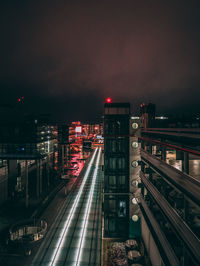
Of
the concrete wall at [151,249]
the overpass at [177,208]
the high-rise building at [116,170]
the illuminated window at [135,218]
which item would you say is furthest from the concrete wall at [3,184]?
the overpass at [177,208]

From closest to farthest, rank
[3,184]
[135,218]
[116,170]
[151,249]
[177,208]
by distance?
[177,208] → [151,249] → [135,218] → [116,170] → [3,184]

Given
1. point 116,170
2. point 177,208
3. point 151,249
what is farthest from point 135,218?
point 177,208

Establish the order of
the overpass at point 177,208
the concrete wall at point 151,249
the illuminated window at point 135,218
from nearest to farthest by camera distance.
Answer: the overpass at point 177,208 < the concrete wall at point 151,249 < the illuminated window at point 135,218

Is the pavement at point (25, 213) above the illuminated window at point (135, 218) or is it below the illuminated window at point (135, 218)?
below

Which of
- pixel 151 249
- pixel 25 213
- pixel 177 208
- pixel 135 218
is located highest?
pixel 177 208

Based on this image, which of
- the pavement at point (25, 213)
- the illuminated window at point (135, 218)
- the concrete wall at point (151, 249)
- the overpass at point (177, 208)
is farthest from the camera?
the illuminated window at point (135, 218)

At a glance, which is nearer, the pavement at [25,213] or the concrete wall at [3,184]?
the pavement at [25,213]

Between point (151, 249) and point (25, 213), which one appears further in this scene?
point (25, 213)

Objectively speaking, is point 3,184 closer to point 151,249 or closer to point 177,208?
point 151,249

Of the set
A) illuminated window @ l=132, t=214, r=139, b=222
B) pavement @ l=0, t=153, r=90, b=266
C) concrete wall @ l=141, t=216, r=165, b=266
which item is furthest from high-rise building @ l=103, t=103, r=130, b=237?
pavement @ l=0, t=153, r=90, b=266

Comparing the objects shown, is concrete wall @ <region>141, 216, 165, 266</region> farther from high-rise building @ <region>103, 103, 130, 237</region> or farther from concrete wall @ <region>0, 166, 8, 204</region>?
concrete wall @ <region>0, 166, 8, 204</region>

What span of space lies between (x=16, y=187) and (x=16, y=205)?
9529 mm

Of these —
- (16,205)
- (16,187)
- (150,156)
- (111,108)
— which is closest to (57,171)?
(16,187)

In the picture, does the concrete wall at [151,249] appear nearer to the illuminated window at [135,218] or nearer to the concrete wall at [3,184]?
the illuminated window at [135,218]
